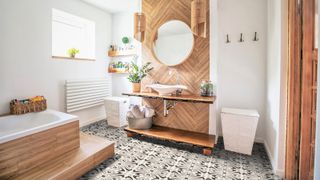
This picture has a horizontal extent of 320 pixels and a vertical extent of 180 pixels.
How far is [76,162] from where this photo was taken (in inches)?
74.0

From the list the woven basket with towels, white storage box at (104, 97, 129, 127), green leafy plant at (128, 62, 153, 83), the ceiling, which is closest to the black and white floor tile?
the woven basket with towels

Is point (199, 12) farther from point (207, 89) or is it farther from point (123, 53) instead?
point (123, 53)

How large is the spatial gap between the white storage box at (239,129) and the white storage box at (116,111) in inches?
82.2

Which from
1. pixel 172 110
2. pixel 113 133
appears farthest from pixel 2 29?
pixel 172 110

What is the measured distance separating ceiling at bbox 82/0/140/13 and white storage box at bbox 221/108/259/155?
269 centimetres

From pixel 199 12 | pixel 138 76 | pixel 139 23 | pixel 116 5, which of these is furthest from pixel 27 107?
pixel 199 12

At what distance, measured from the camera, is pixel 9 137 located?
63.8 inches

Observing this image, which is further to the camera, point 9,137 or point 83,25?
point 83,25

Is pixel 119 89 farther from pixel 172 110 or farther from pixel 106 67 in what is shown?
pixel 172 110

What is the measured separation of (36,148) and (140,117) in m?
1.53

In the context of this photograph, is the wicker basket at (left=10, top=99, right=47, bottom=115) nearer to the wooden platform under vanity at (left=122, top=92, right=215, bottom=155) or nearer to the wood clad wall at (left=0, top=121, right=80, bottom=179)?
the wood clad wall at (left=0, top=121, right=80, bottom=179)

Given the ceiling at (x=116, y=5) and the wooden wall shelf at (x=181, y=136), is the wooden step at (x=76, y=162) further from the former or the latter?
the ceiling at (x=116, y=5)

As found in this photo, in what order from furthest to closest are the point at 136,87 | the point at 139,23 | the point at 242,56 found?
the point at 136,87
the point at 139,23
the point at 242,56

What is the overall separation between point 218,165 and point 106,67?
3.29m
